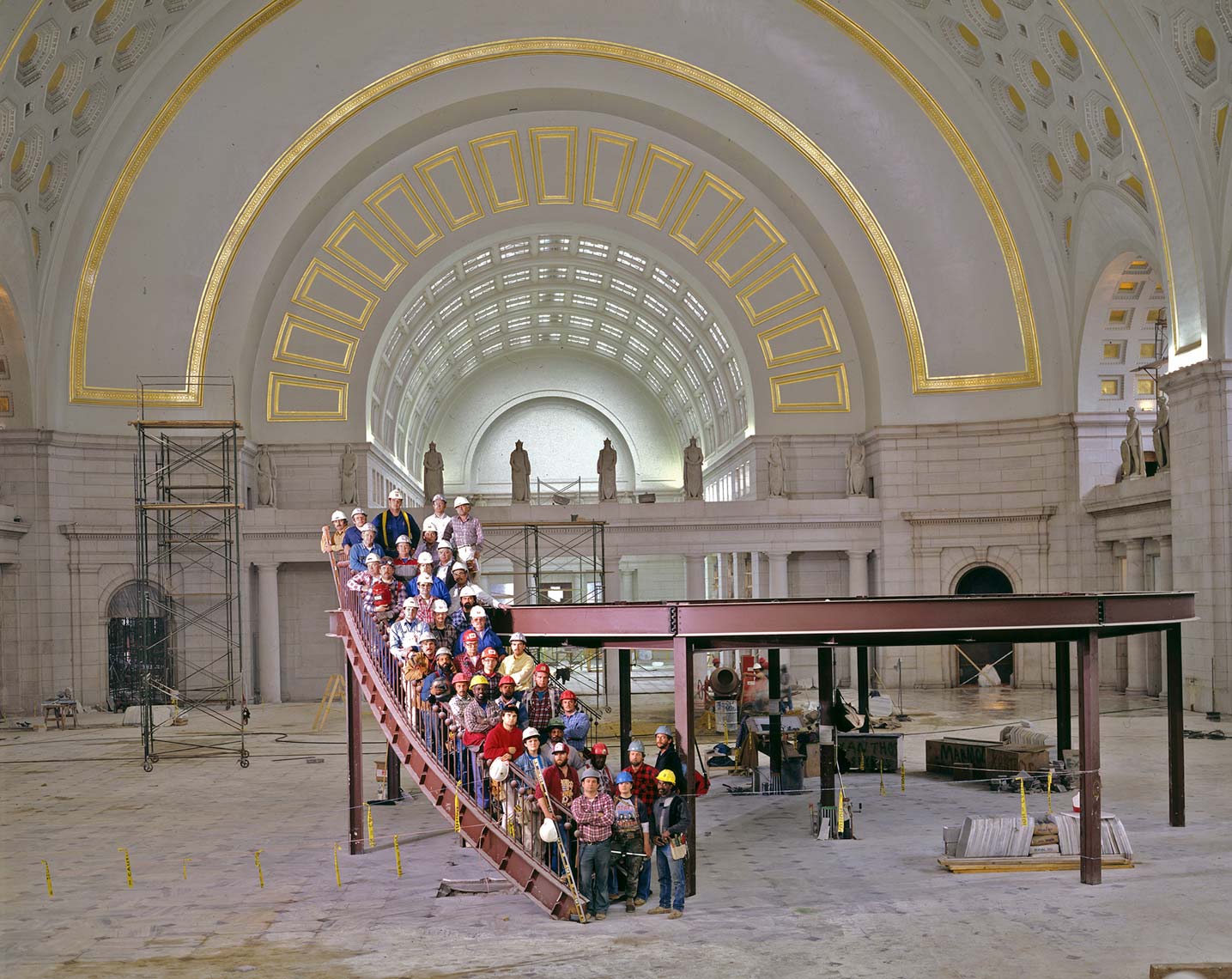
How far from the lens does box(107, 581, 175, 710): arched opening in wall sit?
3450 centimetres

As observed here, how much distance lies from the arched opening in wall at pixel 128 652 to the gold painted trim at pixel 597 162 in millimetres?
17812

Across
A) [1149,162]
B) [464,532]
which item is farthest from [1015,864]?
[1149,162]

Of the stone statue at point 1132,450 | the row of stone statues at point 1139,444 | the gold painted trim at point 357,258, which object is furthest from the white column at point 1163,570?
the gold painted trim at point 357,258

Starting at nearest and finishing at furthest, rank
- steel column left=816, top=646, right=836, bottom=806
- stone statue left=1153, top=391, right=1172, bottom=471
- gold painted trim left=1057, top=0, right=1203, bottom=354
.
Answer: steel column left=816, top=646, right=836, bottom=806 → gold painted trim left=1057, top=0, right=1203, bottom=354 → stone statue left=1153, top=391, right=1172, bottom=471

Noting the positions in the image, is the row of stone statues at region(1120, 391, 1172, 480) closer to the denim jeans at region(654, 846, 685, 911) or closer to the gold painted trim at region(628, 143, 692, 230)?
the gold painted trim at region(628, 143, 692, 230)

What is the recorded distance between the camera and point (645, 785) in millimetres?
12641

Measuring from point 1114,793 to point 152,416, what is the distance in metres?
27.8

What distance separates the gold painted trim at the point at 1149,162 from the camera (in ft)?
88.7

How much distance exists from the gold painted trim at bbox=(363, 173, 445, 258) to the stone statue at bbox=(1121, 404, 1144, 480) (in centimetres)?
2116

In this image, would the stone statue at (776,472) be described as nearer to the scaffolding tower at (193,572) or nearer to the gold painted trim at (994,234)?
the gold painted trim at (994,234)

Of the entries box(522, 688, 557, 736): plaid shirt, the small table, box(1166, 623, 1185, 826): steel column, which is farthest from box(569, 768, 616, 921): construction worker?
the small table

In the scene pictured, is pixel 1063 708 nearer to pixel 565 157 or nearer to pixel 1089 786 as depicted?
pixel 1089 786

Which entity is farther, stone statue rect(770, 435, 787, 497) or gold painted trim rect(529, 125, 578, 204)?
stone statue rect(770, 435, 787, 497)

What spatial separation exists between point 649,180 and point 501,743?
27963 mm
